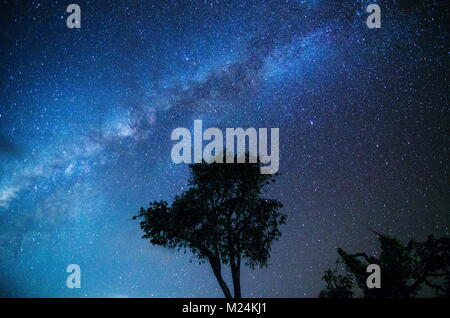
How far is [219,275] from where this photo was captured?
61.2 feet

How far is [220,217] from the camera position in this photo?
19.7 metres

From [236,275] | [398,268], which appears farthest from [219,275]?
[398,268]

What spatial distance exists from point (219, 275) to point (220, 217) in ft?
11.3

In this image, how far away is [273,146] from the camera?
1797 centimetres

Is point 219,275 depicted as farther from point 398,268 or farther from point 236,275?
point 398,268

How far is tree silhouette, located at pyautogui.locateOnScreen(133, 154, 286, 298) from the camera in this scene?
19.0 metres

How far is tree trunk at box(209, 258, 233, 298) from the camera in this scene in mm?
18141

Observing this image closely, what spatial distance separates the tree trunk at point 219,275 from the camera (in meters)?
18.1

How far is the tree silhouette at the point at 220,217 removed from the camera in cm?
1898

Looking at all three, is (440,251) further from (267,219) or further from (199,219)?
(199,219)
